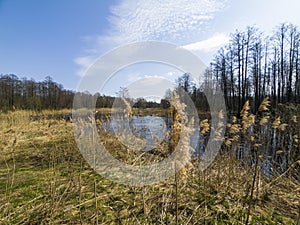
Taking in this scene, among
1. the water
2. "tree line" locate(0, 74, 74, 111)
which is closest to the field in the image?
the water

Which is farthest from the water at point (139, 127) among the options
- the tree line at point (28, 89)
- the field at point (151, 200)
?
the tree line at point (28, 89)

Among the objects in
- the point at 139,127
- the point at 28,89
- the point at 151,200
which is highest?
the point at 28,89

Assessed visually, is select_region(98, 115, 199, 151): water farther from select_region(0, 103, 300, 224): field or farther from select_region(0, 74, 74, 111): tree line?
select_region(0, 74, 74, 111): tree line

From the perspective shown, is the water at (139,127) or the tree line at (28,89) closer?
the water at (139,127)

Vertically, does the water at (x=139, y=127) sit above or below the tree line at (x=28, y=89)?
below

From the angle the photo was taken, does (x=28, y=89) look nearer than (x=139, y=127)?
No

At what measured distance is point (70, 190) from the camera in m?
2.74

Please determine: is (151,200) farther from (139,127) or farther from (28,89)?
(28,89)

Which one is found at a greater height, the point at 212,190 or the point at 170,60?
the point at 170,60

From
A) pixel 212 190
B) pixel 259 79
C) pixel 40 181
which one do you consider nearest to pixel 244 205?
pixel 212 190

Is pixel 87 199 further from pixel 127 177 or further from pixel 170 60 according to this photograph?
pixel 170 60

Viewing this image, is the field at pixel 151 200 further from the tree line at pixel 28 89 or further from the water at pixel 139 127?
the tree line at pixel 28 89

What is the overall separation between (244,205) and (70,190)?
2.45 m

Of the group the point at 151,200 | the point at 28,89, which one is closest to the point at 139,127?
the point at 151,200
